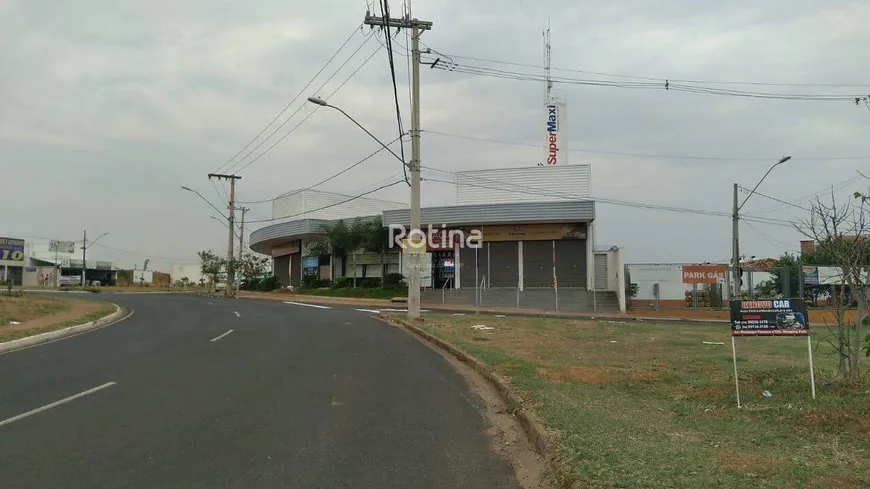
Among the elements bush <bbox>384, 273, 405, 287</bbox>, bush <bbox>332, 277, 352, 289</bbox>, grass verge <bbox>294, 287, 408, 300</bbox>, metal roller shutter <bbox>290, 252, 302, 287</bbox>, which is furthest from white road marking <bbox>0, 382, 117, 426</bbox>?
metal roller shutter <bbox>290, 252, 302, 287</bbox>

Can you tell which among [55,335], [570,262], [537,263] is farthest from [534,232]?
[55,335]

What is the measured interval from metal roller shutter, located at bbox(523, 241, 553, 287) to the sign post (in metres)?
32.5

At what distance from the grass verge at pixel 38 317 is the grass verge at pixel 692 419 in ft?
39.4

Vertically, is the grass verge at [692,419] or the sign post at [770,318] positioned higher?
the sign post at [770,318]

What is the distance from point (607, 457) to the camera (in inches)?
208

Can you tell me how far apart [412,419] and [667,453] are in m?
3.04

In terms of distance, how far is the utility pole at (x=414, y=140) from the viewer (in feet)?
70.3

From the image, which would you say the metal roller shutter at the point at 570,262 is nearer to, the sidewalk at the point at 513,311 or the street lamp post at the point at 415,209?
the sidewalk at the point at 513,311

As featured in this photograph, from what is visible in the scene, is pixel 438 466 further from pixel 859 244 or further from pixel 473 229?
pixel 473 229

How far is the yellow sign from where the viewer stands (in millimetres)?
39625

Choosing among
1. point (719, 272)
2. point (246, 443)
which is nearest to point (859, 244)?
point (246, 443)

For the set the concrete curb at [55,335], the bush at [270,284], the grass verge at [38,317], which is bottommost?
the concrete curb at [55,335]

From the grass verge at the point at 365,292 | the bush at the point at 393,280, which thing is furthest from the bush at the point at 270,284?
the bush at the point at 393,280

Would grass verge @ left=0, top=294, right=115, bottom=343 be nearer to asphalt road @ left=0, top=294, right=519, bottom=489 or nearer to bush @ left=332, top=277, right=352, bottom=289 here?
asphalt road @ left=0, top=294, right=519, bottom=489
